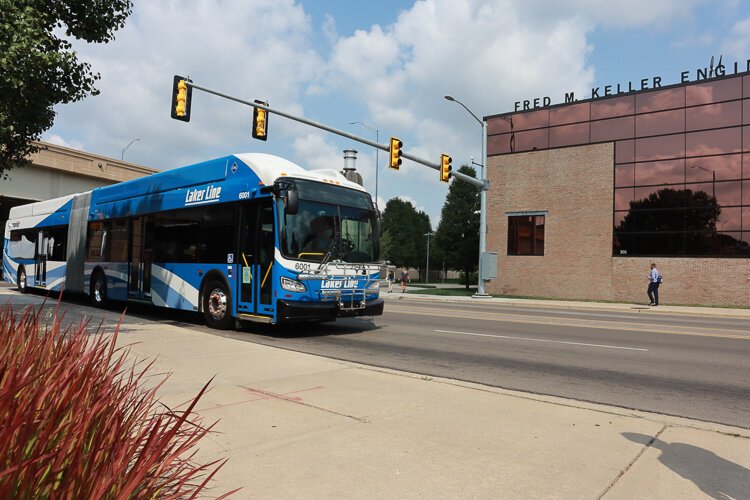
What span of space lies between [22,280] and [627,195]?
30494mm

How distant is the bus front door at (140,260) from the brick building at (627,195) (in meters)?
25.0

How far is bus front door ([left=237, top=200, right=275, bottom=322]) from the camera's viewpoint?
1052cm

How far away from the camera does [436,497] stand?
11.5ft

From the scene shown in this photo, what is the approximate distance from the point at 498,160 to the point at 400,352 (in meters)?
28.4

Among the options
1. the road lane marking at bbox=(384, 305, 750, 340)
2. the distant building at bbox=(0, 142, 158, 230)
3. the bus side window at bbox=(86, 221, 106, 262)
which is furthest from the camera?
the distant building at bbox=(0, 142, 158, 230)

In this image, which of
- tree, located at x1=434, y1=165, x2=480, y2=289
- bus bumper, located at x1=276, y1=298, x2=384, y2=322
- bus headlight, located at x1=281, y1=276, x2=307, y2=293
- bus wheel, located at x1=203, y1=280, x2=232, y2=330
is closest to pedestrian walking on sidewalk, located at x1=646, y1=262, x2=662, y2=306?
bus bumper, located at x1=276, y1=298, x2=384, y2=322

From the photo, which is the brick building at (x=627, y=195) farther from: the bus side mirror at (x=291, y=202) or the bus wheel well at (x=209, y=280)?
the bus side mirror at (x=291, y=202)

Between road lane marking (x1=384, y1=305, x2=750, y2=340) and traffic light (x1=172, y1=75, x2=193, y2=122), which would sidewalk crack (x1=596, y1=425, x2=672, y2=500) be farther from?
traffic light (x1=172, y1=75, x2=193, y2=122)

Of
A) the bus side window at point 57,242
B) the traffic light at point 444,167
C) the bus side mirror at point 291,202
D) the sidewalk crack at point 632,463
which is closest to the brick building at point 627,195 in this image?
the traffic light at point 444,167

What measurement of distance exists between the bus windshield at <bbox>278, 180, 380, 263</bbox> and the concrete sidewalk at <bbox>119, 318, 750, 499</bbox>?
395 centimetres

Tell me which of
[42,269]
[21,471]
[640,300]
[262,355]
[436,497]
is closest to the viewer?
[21,471]

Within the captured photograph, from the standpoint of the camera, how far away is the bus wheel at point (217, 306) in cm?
1155

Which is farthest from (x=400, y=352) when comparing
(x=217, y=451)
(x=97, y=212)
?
(x=97, y=212)

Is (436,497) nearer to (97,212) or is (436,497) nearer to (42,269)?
(97,212)
